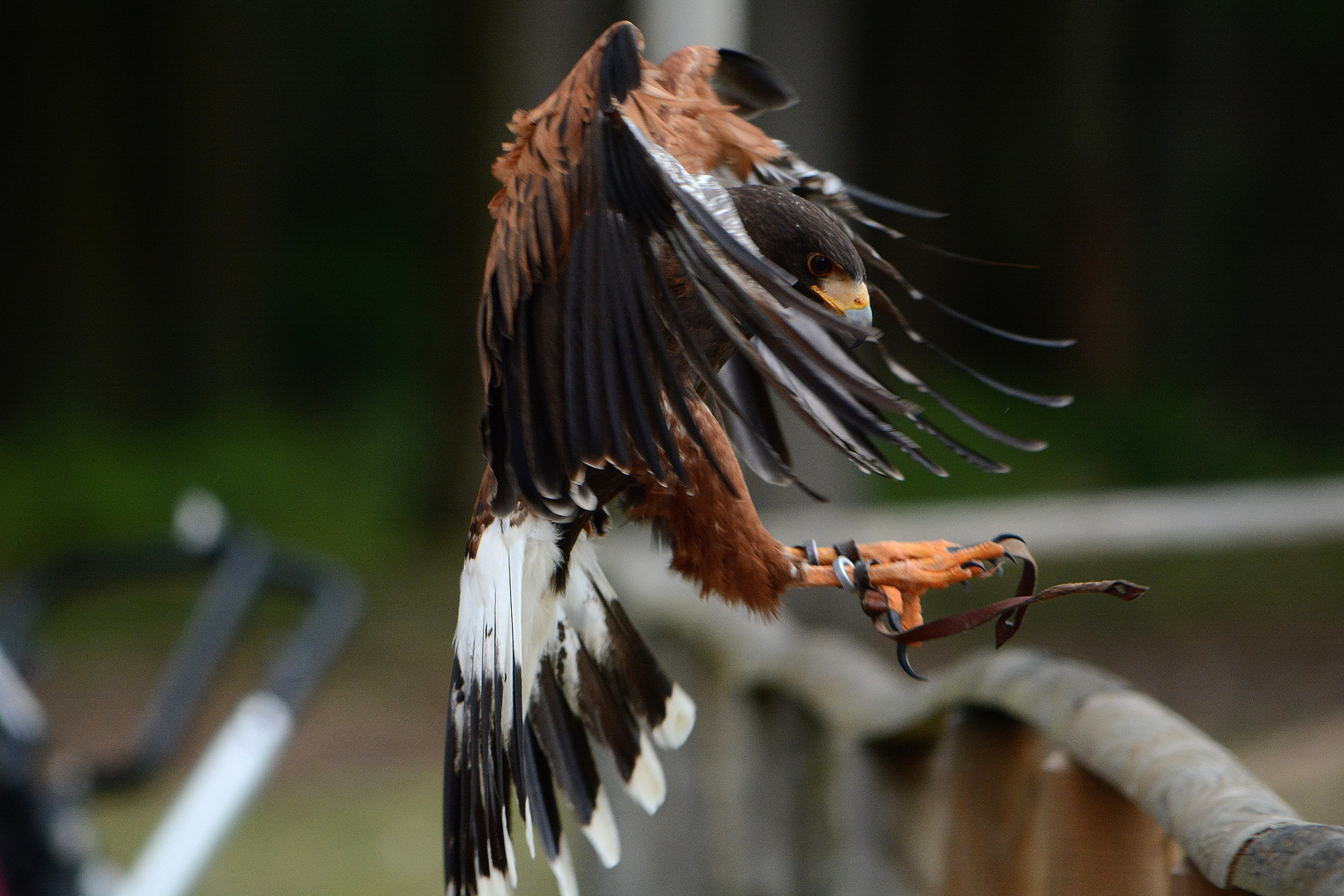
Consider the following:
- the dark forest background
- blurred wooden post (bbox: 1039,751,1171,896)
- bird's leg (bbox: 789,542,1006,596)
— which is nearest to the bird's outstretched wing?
bird's leg (bbox: 789,542,1006,596)

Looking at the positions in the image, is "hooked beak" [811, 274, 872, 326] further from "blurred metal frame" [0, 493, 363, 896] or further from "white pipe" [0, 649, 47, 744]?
"white pipe" [0, 649, 47, 744]

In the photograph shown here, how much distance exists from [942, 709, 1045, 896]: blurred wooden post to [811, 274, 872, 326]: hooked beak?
23.0 inches

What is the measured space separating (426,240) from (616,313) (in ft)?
26.7

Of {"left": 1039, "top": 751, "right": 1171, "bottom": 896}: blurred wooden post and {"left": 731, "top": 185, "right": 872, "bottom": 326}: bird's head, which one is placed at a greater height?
{"left": 731, "top": 185, "right": 872, "bottom": 326}: bird's head

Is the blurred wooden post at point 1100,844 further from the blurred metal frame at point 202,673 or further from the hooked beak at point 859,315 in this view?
the blurred metal frame at point 202,673

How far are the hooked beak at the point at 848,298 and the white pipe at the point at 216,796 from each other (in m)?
1.87

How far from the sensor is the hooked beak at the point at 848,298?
55.4 inches

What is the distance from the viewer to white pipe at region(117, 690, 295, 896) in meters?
2.64

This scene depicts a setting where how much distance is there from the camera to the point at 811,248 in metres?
1.43

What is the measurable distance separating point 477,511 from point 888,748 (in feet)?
2.75

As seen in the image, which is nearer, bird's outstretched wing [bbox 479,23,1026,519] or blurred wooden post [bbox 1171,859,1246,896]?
blurred wooden post [bbox 1171,859,1246,896]

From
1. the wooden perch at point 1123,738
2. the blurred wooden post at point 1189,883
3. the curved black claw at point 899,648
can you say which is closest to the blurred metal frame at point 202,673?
the wooden perch at point 1123,738

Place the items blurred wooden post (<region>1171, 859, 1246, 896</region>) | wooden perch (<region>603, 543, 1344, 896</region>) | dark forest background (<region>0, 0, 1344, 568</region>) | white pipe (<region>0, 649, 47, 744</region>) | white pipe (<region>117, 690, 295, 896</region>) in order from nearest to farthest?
wooden perch (<region>603, 543, 1344, 896</region>) < blurred wooden post (<region>1171, 859, 1246, 896</region>) < white pipe (<region>0, 649, 47, 744</region>) < white pipe (<region>117, 690, 295, 896</region>) < dark forest background (<region>0, 0, 1344, 568</region>)

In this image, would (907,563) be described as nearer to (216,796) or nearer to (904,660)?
(904,660)
